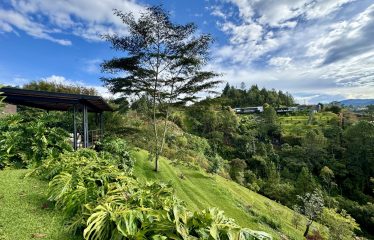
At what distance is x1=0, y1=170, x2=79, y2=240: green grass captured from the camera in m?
2.73

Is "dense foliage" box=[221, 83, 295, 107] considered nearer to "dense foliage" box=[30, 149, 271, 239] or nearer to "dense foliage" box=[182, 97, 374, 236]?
"dense foliage" box=[182, 97, 374, 236]

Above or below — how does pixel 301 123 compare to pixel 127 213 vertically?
below

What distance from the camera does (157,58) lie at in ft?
41.3

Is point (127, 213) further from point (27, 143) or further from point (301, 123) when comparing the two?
point (301, 123)

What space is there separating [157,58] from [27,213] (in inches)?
398

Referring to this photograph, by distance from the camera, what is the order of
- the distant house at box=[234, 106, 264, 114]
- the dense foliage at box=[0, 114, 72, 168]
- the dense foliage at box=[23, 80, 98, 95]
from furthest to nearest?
the distant house at box=[234, 106, 264, 114], the dense foliage at box=[23, 80, 98, 95], the dense foliage at box=[0, 114, 72, 168]

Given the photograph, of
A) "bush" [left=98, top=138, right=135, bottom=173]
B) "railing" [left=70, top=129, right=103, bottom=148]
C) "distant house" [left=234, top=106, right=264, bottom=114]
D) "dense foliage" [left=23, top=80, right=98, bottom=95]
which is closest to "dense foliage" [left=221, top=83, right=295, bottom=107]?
"distant house" [left=234, top=106, right=264, bottom=114]

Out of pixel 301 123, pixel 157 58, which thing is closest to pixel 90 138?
pixel 157 58

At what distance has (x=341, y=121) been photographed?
48.6 m

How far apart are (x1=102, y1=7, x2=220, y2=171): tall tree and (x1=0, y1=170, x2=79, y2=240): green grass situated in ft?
28.1

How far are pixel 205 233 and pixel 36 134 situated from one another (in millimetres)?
6045

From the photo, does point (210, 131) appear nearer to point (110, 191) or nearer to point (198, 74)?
point (198, 74)

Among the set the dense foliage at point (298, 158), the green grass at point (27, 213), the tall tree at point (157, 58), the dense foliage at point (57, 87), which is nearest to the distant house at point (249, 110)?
the dense foliage at point (298, 158)

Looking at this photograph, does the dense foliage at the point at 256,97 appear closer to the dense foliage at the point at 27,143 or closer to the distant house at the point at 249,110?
the distant house at the point at 249,110
